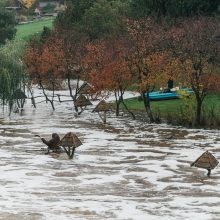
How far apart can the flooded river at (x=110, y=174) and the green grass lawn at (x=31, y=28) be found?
196 feet

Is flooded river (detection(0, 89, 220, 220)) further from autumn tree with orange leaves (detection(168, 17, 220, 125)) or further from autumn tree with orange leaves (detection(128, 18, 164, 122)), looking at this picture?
autumn tree with orange leaves (detection(168, 17, 220, 125))

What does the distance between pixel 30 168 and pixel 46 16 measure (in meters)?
107

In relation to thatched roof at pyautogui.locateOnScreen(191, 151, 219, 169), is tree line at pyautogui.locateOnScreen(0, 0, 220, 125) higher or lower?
higher

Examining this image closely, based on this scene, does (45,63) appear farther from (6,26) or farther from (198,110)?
(6,26)

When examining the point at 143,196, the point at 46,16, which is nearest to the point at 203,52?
the point at 143,196

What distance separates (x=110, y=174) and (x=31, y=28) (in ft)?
288

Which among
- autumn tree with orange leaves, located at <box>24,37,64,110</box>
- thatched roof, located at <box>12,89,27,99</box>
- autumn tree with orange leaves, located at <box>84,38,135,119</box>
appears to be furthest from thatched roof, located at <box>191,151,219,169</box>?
autumn tree with orange leaves, located at <box>24,37,64,110</box>

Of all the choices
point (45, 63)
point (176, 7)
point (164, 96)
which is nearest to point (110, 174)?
point (164, 96)

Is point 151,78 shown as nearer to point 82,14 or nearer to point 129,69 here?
point 129,69

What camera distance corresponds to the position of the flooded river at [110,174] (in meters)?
25.8

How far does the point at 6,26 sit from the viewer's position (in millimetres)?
93562

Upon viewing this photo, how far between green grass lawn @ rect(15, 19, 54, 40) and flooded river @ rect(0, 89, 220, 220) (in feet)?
196

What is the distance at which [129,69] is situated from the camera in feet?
166

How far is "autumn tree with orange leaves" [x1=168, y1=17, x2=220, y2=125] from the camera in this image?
47.0m
